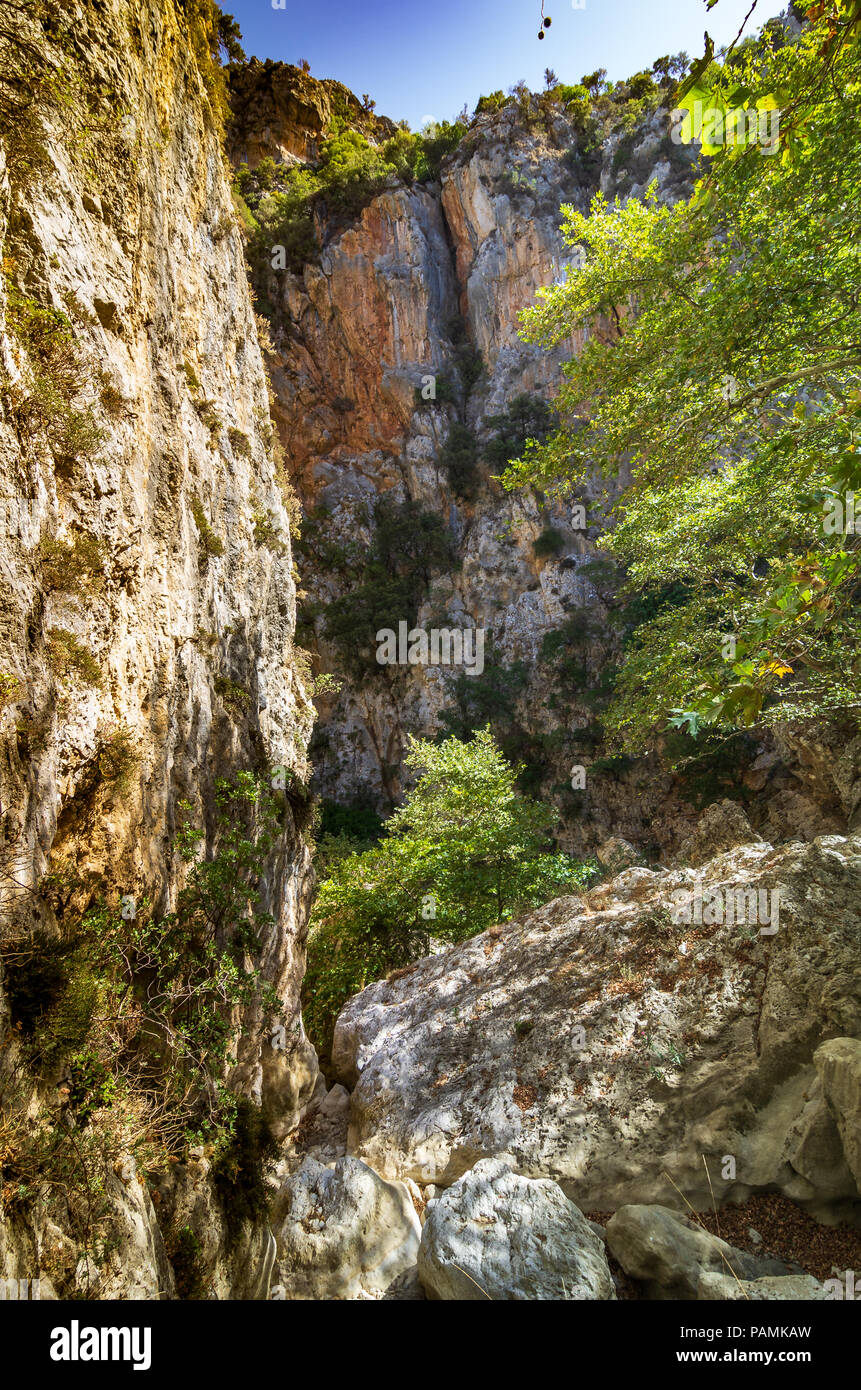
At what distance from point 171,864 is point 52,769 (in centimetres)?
154

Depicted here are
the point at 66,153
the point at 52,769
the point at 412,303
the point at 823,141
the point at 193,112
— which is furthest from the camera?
the point at 412,303

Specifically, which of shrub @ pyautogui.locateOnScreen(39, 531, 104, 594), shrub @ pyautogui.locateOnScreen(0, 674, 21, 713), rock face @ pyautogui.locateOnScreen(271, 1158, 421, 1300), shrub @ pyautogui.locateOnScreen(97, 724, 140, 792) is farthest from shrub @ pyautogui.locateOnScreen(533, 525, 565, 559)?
shrub @ pyautogui.locateOnScreen(0, 674, 21, 713)

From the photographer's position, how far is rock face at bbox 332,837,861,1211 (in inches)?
194

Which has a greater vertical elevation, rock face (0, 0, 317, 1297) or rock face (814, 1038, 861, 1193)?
rock face (0, 0, 317, 1297)

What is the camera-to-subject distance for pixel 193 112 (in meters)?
6.94

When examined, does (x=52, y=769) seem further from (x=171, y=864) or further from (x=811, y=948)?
(x=811, y=948)

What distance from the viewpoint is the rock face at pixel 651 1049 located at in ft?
16.2

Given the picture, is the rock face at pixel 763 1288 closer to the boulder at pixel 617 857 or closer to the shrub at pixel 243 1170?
the shrub at pixel 243 1170

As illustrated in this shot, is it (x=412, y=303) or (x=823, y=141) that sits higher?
(x=412, y=303)

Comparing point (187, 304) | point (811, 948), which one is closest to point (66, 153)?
point (187, 304)

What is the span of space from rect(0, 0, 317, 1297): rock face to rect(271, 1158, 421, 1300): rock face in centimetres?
65

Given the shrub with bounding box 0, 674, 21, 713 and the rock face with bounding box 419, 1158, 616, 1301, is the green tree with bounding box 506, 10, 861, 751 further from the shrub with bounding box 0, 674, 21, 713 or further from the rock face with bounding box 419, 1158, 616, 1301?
the shrub with bounding box 0, 674, 21, 713

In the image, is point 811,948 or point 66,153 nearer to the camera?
point 66,153

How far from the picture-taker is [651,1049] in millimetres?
5762
